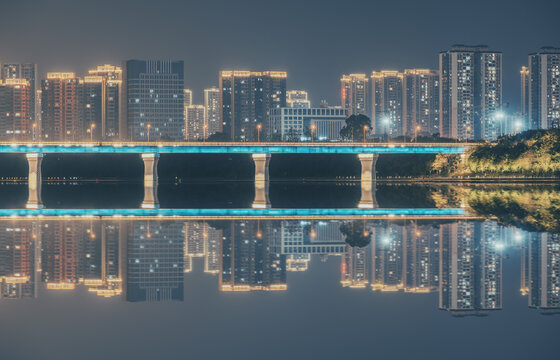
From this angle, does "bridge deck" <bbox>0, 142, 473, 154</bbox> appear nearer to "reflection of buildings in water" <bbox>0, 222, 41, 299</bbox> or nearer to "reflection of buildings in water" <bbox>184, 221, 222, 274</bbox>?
"reflection of buildings in water" <bbox>184, 221, 222, 274</bbox>

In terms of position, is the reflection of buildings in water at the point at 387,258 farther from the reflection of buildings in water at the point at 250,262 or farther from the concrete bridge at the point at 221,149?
the concrete bridge at the point at 221,149

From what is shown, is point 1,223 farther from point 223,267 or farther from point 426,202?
point 426,202

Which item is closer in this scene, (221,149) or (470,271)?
(470,271)

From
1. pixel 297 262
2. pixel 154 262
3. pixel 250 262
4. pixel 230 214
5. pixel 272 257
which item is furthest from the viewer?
pixel 230 214

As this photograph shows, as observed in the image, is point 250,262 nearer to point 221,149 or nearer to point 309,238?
point 309,238

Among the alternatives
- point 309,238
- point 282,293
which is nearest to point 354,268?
point 282,293

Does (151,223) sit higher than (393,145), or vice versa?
(393,145)

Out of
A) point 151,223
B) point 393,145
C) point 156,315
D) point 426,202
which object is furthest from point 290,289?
point 393,145
